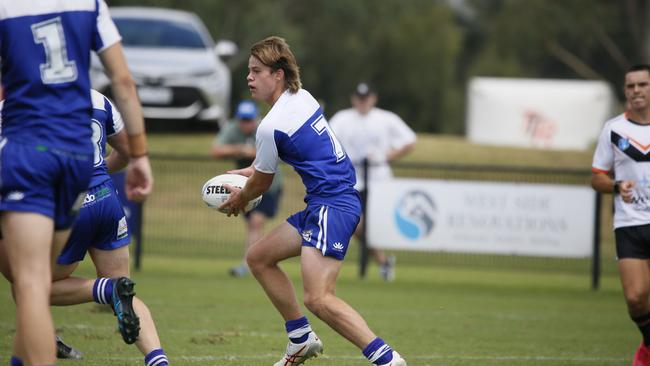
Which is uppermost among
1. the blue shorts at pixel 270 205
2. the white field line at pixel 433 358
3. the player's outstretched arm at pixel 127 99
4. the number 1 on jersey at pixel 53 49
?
the number 1 on jersey at pixel 53 49

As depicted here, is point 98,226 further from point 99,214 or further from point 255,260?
point 255,260

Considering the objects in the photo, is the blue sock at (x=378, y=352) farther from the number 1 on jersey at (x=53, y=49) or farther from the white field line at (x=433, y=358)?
the number 1 on jersey at (x=53, y=49)

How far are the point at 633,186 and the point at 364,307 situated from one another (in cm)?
424

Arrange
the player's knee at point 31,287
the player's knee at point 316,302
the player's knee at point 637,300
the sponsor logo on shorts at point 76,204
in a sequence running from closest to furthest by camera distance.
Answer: the player's knee at point 31,287 < the sponsor logo on shorts at point 76,204 < the player's knee at point 316,302 < the player's knee at point 637,300

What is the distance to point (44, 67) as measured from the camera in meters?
5.38

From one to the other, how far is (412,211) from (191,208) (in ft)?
11.2

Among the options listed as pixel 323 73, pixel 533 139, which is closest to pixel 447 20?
pixel 323 73

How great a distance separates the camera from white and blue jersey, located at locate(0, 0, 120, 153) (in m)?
5.35

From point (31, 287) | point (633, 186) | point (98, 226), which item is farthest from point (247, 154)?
point (31, 287)

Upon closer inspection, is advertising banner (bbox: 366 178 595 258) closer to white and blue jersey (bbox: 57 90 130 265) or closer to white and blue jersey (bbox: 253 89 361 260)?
white and blue jersey (bbox: 253 89 361 260)

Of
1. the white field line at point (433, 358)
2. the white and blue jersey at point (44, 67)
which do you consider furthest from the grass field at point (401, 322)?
the white and blue jersey at point (44, 67)

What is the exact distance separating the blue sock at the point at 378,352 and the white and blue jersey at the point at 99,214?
164cm

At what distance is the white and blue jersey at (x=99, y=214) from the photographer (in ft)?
21.9

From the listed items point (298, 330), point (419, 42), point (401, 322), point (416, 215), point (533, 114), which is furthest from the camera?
point (419, 42)
